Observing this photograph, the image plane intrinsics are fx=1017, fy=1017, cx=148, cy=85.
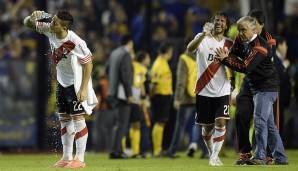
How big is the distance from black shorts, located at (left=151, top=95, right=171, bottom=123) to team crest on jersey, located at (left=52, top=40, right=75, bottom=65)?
6.07 meters

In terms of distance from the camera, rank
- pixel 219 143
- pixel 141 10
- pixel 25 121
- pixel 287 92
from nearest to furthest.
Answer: pixel 219 143
pixel 287 92
pixel 25 121
pixel 141 10

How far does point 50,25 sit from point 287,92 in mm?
6628

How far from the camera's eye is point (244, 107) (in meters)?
16.5

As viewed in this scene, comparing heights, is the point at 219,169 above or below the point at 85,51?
below

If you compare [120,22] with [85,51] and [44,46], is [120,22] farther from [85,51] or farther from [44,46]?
[85,51]

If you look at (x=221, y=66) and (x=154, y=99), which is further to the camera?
(x=154, y=99)

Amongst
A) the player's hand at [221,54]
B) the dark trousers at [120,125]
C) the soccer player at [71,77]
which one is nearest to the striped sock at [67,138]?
the soccer player at [71,77]

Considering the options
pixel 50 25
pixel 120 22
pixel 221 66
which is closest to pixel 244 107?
pixel 221 66

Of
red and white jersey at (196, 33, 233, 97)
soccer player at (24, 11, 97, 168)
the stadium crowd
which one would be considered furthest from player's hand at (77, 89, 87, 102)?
the stadium crowd

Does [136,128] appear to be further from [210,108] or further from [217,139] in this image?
[217,139]

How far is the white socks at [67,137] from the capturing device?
1567 centimetres

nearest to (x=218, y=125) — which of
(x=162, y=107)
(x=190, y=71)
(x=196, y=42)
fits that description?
(x=196, y=42)

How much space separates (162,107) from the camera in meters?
21.3

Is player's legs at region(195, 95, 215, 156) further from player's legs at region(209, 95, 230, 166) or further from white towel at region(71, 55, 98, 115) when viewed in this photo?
white towel at region(71, 55, 98, 115)
